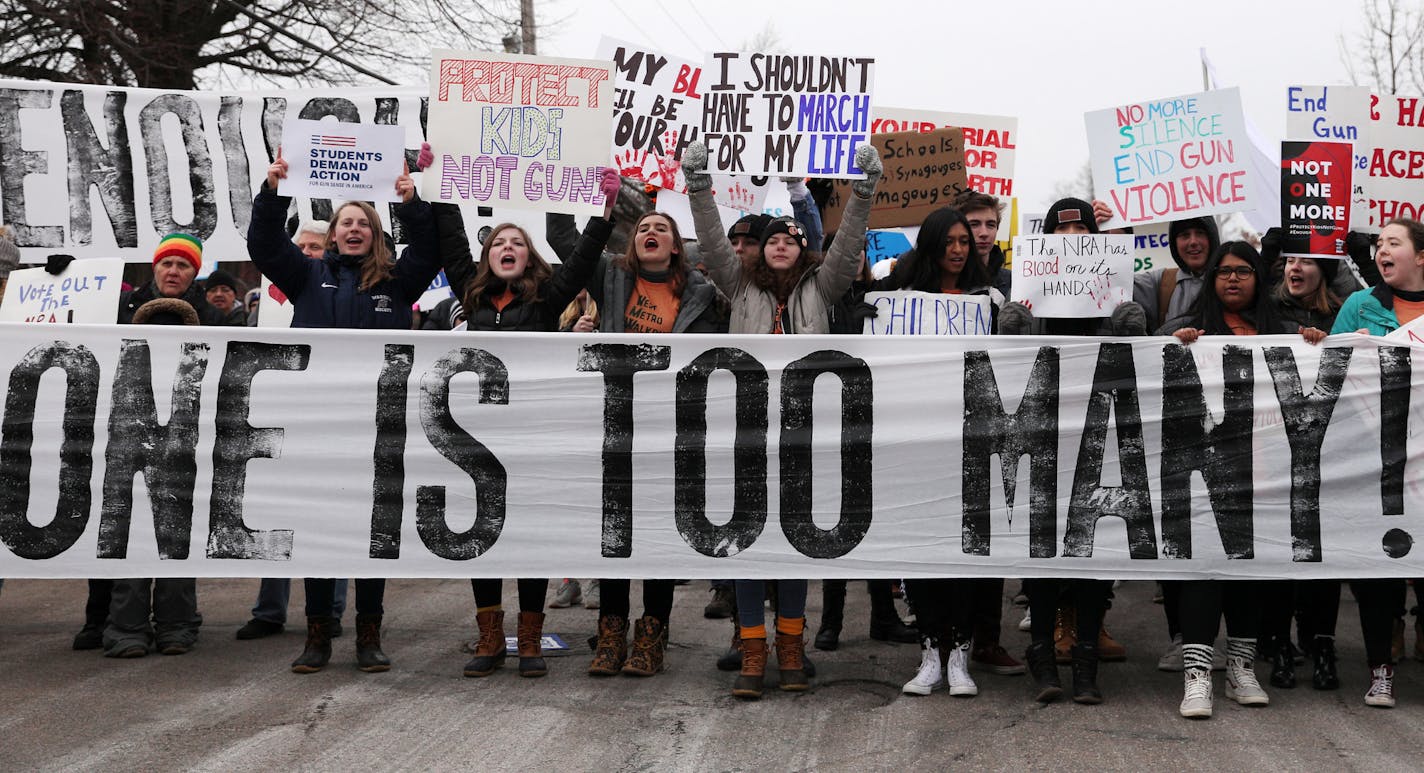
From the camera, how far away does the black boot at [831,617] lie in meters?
6.71

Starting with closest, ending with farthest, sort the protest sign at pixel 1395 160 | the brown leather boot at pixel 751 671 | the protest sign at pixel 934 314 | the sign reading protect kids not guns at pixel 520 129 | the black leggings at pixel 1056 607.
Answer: the brown leather boot at pixel 751 671 < the black leggings at pixel 1056 607 < the protest sign at pixel 934 314 < the sign reading protect kids not guns at pixel 520 129 < the protest sign at pixel 1395 160

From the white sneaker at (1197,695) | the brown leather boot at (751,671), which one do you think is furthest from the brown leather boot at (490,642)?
the white sneaker at (1197,695)

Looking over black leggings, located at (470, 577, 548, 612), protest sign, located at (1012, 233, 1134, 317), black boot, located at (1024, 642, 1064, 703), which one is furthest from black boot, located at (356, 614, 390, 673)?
protest sign, located at (1012, 233, 1134, 317)

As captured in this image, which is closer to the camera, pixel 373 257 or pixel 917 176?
pixel 373 257

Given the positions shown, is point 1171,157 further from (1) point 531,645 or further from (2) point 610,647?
(1) point 531,645

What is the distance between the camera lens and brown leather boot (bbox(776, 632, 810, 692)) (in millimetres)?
5719

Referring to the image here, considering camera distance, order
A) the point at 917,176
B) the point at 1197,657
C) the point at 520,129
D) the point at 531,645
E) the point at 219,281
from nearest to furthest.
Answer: the point at 1197,657 < the point at 531,645 < the point at 520,129 < the point at 917,176 < the point at 219,281

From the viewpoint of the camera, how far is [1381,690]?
555 centimetres

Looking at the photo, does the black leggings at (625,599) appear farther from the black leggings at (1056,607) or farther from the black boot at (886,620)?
the black leggings at (1056,607)

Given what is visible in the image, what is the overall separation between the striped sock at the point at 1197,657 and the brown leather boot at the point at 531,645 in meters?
2.48

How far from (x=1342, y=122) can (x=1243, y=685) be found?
3.32m

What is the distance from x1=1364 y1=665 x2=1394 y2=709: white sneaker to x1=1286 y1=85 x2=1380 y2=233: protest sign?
2.65 meters

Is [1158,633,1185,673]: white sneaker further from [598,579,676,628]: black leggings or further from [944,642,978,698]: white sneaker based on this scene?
[598,579,676,628]: black leggings

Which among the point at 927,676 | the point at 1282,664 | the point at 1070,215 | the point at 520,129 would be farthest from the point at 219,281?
the point at 1282,664
